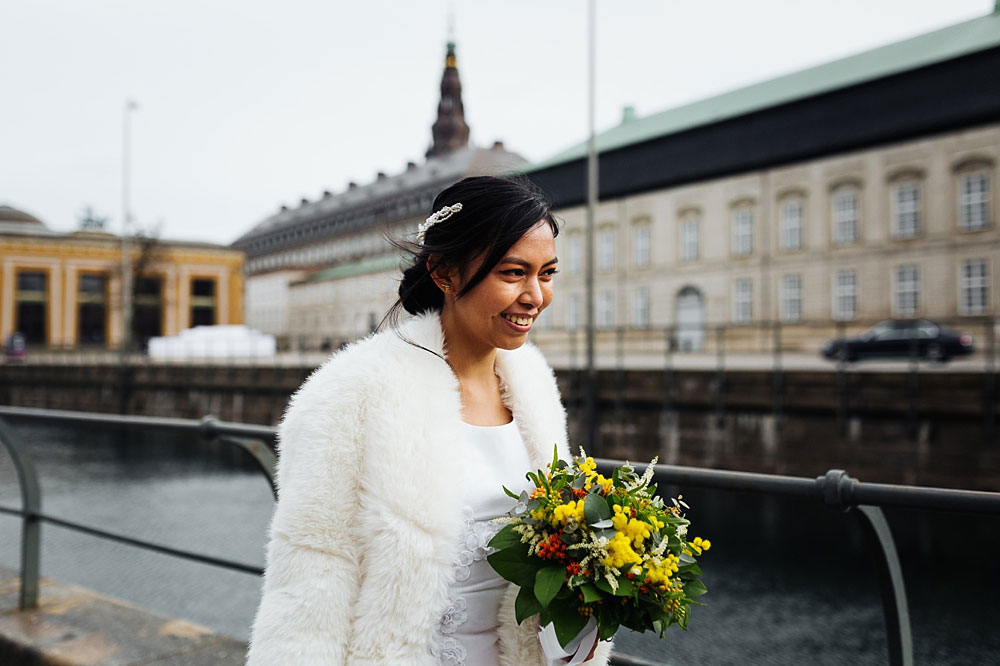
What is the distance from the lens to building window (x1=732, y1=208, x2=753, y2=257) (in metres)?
33.6

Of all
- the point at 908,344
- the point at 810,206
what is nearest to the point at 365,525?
the point at 908,344

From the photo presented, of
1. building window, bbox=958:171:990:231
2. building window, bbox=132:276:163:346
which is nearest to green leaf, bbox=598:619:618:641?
building window, bbox=958:171:990:231

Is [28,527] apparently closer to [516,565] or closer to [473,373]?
[473,373]

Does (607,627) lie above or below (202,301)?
below

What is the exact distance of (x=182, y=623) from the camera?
341 centimetres

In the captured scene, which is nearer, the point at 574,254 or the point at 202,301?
the point at 574,254

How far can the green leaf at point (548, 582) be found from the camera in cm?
132

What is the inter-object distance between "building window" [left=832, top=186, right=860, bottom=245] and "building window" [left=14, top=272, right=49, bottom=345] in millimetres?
59079

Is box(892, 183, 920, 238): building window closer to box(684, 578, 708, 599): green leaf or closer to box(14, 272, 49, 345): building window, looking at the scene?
box(684, 578, 708, 599): green leaf

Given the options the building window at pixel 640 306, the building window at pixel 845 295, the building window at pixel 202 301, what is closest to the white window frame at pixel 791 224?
the building window at pixel 845 295

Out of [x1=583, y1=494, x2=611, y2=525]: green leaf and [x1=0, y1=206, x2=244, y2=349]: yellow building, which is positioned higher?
[x1=0, y1=206, x2=244, y2=349]: yellow building

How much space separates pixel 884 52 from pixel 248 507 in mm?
31312

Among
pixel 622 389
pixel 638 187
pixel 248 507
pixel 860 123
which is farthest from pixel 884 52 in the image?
pixel 248 507

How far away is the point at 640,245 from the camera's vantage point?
3722 cm
